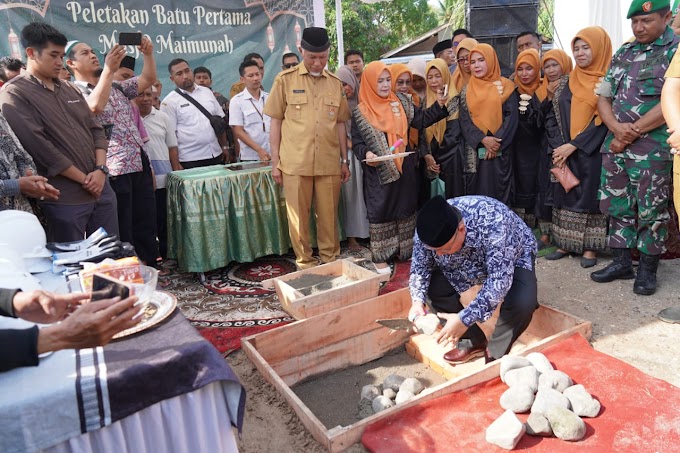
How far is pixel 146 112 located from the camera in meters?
4.23

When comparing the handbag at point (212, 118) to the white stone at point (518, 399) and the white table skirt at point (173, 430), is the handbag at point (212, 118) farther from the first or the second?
the white table skirt at point (173, 430)

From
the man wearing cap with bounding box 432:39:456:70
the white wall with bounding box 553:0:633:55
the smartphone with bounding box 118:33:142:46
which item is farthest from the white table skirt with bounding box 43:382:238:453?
the white wall with bounding box 553:0:633:55

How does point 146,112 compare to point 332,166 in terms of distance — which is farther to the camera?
point 146,112

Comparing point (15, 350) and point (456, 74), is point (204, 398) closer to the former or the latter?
point (15, 350)

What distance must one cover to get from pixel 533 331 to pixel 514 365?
30.3 inches

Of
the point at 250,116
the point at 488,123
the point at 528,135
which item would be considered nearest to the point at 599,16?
the point at 528,135

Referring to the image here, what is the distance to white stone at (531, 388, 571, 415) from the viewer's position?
2010 millimetres

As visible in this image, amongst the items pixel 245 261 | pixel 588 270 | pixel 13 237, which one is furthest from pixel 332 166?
pixel 13 237

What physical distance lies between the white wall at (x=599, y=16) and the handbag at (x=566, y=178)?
9.14ft

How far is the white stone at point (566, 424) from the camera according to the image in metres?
1.92

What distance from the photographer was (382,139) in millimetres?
3932

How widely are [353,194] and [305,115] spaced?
1065 millimetres

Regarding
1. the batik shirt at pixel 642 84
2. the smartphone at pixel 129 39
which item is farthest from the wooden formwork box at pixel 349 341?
the smartphone at pixel 129 39

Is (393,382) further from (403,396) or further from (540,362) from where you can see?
(540,362)
